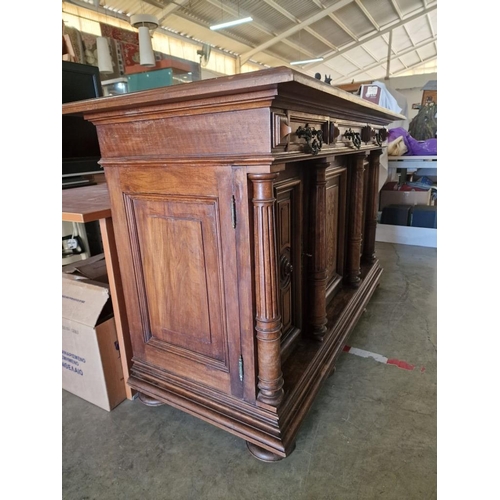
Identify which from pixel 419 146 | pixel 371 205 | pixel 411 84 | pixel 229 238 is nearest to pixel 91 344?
pixel 229 238

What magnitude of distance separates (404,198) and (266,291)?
294 centimetres

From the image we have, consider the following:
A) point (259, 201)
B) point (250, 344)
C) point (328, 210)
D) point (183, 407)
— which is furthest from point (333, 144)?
point (183, 407)

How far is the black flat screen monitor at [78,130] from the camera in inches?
72.1

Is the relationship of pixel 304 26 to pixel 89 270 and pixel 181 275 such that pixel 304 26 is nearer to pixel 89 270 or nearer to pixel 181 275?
pixel 89 270

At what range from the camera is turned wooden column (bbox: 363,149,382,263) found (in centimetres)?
211

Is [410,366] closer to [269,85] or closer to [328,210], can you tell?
[328,210]

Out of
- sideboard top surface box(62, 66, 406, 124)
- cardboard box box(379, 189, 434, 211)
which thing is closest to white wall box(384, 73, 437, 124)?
cardboard box box(379, 189, 434, 211)

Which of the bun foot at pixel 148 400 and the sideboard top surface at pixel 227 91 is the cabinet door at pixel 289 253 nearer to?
the sideboard top surface at pixel 227 91

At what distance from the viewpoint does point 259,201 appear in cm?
90

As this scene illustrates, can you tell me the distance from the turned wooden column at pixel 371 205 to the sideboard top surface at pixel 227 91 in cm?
105

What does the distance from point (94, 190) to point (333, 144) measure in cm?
114

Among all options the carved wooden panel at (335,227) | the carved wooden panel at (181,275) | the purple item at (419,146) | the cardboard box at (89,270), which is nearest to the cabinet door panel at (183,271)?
the carved wooden panel at (181,275)

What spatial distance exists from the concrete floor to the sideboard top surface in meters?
1.07

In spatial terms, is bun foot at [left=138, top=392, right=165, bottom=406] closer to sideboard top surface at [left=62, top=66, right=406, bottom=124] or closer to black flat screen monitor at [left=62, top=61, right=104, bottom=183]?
sideboard top surface at [left=62, top=66, right=406, bottom=124]
